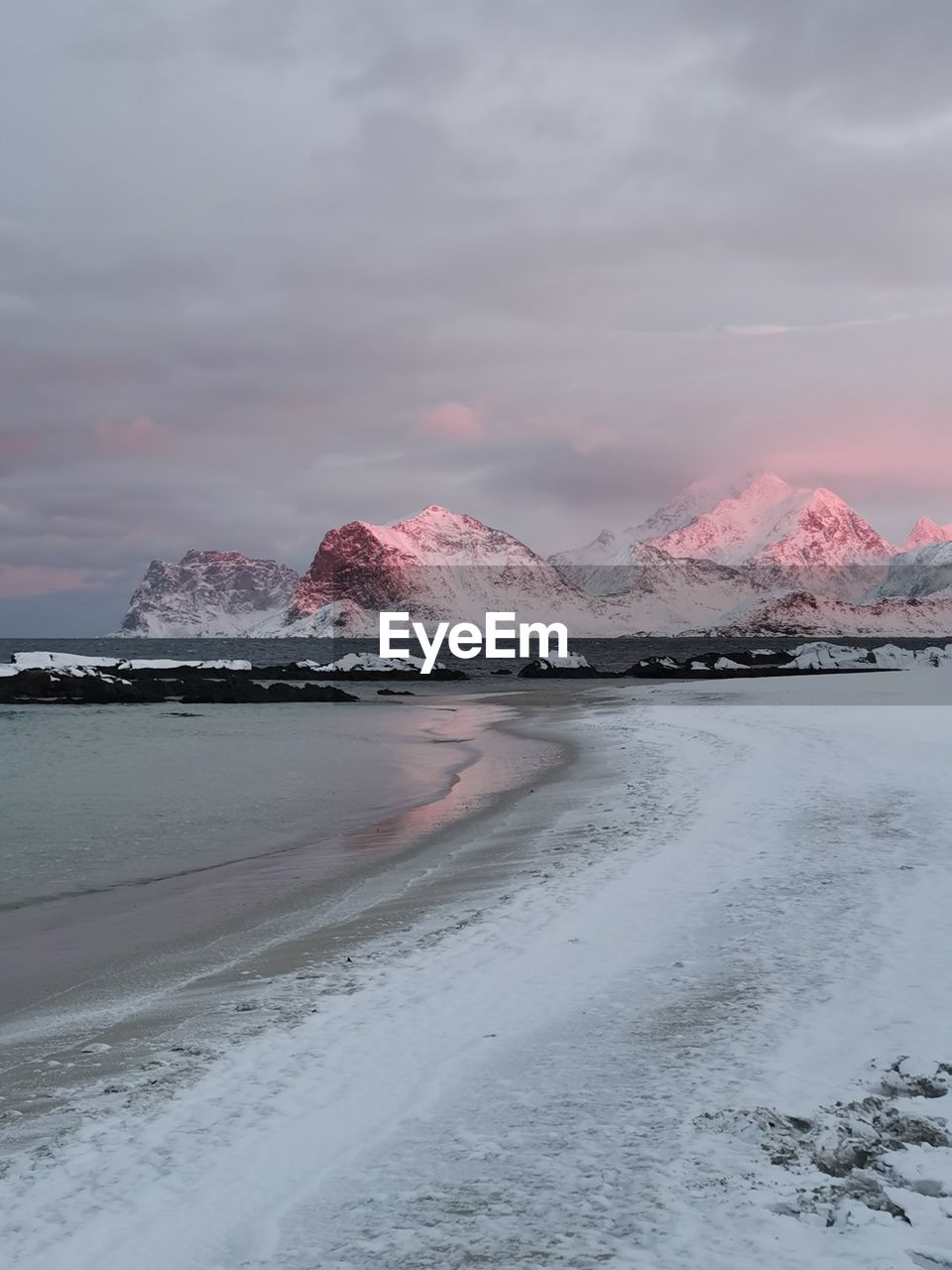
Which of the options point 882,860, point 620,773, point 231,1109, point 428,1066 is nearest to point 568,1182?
point 428,1066

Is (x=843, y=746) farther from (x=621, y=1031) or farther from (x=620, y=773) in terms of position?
(x=621, y=1031)

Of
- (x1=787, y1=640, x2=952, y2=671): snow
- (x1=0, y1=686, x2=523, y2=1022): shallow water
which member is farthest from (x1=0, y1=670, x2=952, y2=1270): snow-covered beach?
(x1=787, y1=640, x2=952, y2=671): snow

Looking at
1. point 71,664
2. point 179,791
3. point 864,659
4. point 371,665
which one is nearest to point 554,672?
point 371,665

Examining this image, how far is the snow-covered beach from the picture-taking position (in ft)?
11.7

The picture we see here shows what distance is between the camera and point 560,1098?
470cm

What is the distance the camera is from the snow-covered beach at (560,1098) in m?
3.58

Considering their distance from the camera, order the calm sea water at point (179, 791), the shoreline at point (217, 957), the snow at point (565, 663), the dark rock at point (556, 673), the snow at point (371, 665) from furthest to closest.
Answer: the snow at point (371, 665), the snow at point (565, 663), the dark rock at point (556, 673), the calm sea water at point (179, 791), the shoreline at point (217, 957)

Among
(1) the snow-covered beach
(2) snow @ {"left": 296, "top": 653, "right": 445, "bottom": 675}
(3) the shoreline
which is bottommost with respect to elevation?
(3) the shoreline

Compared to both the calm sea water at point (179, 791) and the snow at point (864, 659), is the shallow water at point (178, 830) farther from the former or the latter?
the snow at point (864, 659)

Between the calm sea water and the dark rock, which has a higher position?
the dark rock

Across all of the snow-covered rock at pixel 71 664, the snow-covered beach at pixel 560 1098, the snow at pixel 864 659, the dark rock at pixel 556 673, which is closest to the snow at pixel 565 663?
the dark rock at pixel 556 673

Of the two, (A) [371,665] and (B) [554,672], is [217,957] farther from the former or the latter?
(A) [371,665]

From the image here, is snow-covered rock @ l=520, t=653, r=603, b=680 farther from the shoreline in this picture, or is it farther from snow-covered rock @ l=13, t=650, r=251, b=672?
the shoreline

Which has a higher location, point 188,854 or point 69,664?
point 69,664
